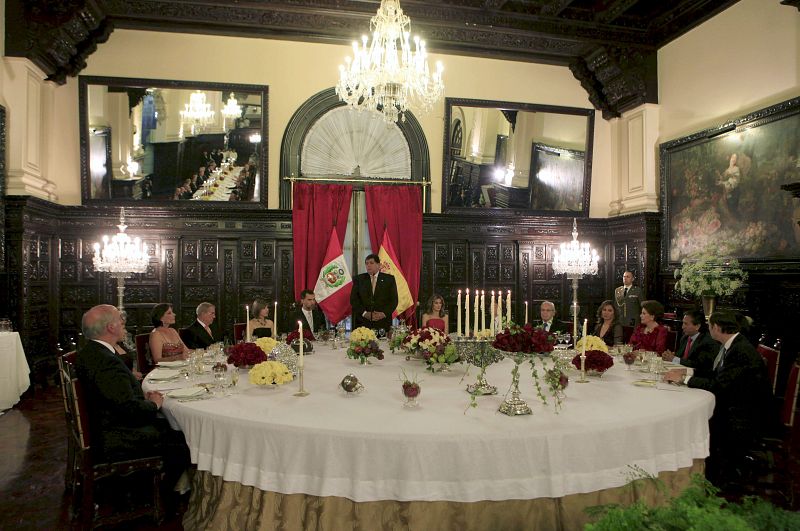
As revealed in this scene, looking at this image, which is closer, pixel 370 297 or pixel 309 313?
pixel 309 313

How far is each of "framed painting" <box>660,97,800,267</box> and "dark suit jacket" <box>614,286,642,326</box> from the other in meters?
1.19

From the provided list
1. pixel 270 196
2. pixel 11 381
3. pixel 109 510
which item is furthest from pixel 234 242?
pixel 109 510

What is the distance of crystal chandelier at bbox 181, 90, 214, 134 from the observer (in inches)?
367

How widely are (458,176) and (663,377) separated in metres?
6.80

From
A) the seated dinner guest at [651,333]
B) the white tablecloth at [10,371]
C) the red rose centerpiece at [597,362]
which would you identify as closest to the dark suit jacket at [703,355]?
the seated dinner guest at [651,333]

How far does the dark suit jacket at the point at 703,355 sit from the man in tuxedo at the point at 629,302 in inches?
141

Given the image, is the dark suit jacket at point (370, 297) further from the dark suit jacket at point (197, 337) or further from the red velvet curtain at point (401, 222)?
the red velvet curtain at point (401, 222)

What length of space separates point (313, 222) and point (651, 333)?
6130mm

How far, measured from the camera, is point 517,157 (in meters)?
10.3

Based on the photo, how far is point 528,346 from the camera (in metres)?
3.28

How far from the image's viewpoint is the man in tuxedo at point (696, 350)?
4.68 meters

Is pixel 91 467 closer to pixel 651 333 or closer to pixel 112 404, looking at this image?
pixel 112 404

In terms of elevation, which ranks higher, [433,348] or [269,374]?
[433,348]

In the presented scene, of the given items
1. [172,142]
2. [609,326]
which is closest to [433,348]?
[609,326]
